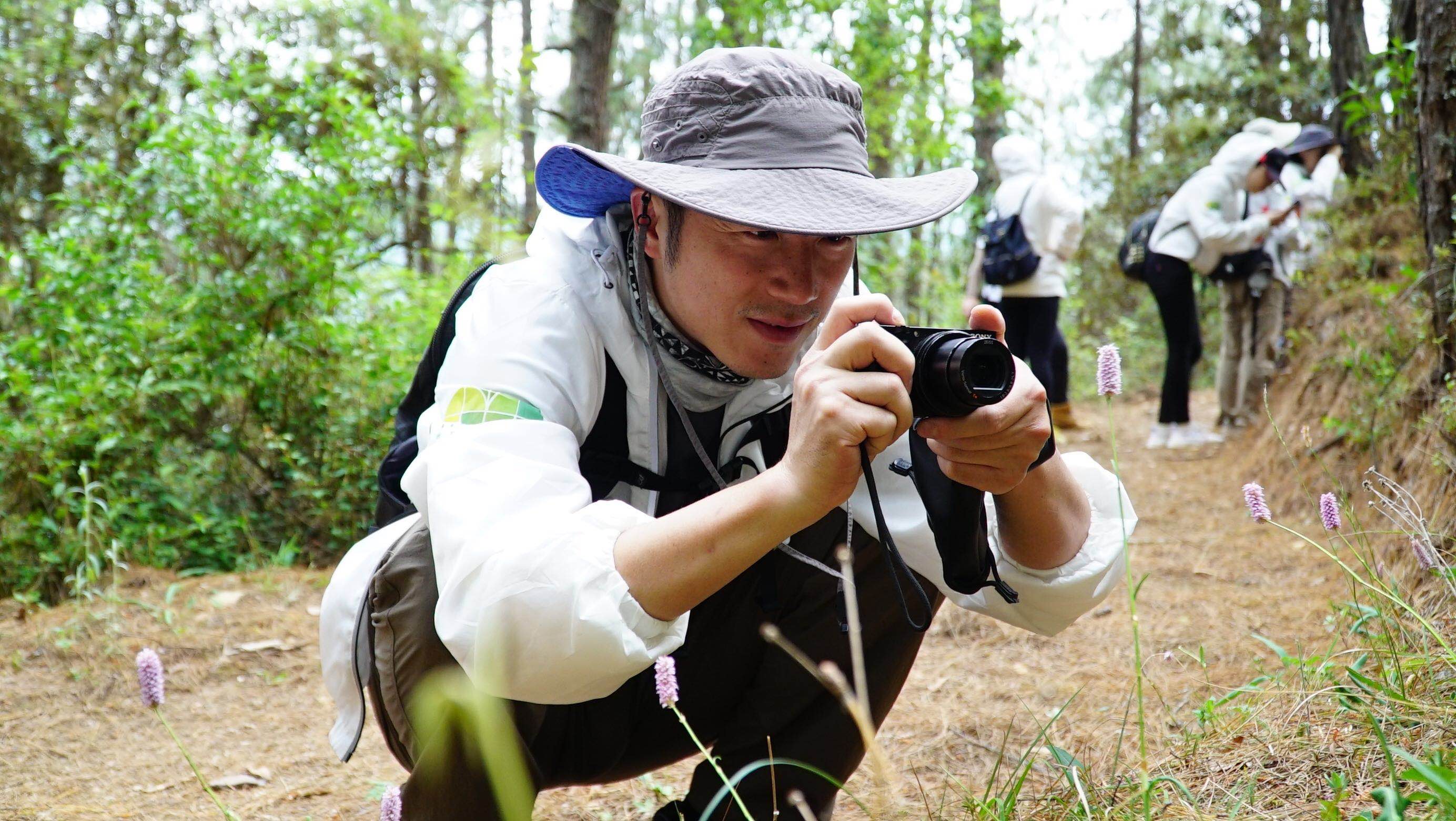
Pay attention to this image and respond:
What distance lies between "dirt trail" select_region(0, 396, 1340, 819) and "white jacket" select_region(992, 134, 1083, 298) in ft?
6.93

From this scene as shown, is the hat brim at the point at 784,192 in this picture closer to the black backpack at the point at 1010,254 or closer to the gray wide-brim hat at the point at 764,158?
the gray wide-brim hat at the point at 764,158

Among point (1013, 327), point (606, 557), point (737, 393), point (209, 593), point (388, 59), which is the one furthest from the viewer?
point (388, 59)

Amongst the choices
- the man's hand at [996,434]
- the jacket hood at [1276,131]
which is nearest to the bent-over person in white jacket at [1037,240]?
the jacket hood at [1276,131]

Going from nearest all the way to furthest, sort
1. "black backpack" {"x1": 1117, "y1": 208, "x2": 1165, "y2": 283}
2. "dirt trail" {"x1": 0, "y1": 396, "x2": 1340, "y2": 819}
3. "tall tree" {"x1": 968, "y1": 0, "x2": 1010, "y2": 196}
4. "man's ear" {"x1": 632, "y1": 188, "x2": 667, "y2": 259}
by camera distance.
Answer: "man's ear" {"x1": 632, "y1": 188, "x2": 667, "y2": 259}, "dirt trail" {"x1": 0, "y1": 396, "x2": 1340, "y2": 819}, "black backpack" {"x1": 1117, "y1": 208, "x2": 1165, "y2": 283}, "tall tree" {"x1": 968, "y1": 0, "x2": 1010, "y2": 196}

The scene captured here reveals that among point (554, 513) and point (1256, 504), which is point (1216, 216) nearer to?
point (1256, 504)

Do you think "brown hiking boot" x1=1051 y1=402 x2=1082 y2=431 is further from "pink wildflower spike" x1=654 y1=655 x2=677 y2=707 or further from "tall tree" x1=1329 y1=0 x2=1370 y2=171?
"pink wildflower spike" x1=654 y1=655 x2=677 y2=707

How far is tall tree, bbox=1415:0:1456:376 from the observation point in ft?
8.35

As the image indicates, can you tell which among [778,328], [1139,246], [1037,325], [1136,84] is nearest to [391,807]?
[778,328]

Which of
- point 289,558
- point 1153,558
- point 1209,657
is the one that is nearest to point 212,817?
point 289,558

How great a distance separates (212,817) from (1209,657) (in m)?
2.56

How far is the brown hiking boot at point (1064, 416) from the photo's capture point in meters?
6.81

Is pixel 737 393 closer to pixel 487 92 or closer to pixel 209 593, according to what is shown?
pixel 209 593

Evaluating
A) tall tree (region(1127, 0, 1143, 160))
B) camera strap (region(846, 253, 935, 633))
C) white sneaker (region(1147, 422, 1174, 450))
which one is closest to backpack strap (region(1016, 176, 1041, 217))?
white sneaker (region(1147, 422, 1174, 450))

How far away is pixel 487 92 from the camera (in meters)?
6.45
